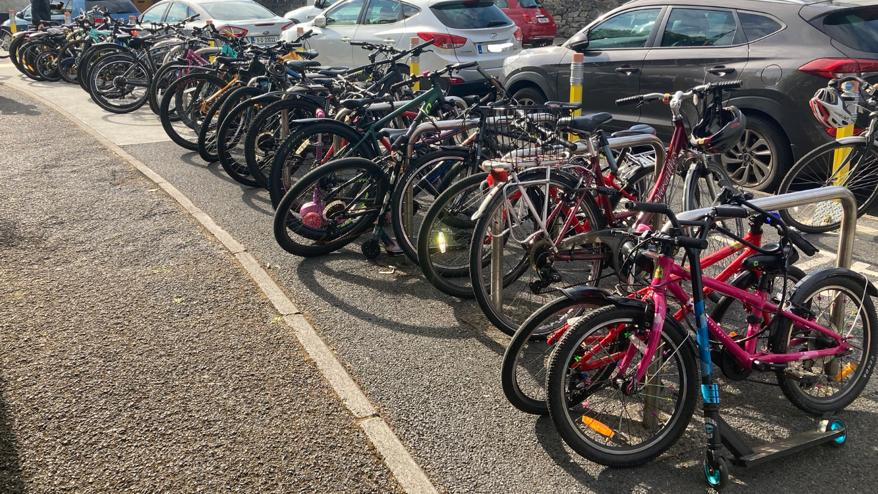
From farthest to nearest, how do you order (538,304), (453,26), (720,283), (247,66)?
(453,26) → (247,66) → (538,304) → (720,283)

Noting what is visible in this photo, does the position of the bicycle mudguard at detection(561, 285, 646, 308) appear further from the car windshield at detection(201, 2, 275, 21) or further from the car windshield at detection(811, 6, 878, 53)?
the car windshield at detection(201, 2, 275, 21)

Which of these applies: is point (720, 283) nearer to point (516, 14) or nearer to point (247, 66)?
point (247, 66)

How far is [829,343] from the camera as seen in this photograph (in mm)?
3389

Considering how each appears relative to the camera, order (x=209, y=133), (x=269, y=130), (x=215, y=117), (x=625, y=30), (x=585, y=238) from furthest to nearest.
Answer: (x=215, y=117), (x=625, y=30), (x=209, y=133), (x=269, y=130), (x=585, y=238)

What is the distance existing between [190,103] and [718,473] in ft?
24.0

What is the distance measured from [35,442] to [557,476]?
2.18 meters

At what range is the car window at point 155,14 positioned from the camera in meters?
14.7

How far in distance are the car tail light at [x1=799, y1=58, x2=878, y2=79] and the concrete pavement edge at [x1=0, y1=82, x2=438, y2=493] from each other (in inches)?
186

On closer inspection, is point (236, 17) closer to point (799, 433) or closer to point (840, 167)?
point (840, 167)

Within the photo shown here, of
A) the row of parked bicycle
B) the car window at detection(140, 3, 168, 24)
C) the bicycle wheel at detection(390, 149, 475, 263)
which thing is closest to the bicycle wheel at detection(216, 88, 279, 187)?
the row of parked bicycle

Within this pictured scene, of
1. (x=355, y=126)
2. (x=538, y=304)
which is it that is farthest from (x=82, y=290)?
(x=538, y=304)

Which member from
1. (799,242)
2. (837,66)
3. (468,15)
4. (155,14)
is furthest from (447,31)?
(799,242)

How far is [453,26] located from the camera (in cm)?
1065

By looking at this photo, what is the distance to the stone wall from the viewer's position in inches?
885
